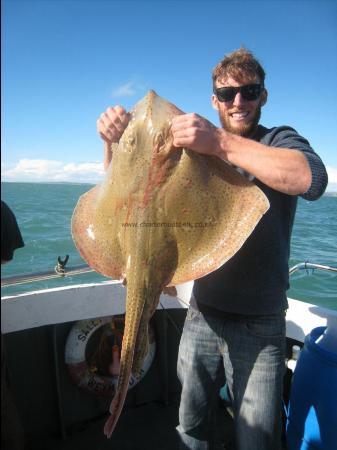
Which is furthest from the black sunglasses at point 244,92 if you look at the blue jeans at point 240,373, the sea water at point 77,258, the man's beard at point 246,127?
the sea water at point 77,258

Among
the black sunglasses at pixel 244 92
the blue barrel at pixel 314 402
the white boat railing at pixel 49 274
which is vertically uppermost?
the black sunglasses at pixel 244 92

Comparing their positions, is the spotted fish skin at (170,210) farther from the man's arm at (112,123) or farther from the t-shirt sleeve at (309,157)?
the t-shirt sleeve at (309,157)

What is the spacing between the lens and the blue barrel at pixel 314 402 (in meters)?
2.40

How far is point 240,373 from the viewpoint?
95.0 inches

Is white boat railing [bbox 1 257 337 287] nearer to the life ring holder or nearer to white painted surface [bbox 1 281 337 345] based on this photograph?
white painted surface [bbox 1 281 337 345]

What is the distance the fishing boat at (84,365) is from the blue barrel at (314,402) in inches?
28.1

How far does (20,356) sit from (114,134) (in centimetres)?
266

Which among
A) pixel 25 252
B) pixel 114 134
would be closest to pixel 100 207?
pixel 114 134

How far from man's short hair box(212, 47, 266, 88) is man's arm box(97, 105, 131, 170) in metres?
0.82

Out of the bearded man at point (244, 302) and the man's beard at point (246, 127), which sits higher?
the man's beard at point (246, 127)

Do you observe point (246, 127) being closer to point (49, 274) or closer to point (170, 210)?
point (170, 210)

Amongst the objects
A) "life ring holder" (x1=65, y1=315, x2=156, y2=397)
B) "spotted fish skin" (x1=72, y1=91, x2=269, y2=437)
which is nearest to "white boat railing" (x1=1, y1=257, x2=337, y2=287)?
"life ring holder" (x1=65, y1=315, x2=156, y2=397)

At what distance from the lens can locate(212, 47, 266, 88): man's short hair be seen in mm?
2486

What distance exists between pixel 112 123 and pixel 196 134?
2.37ft
